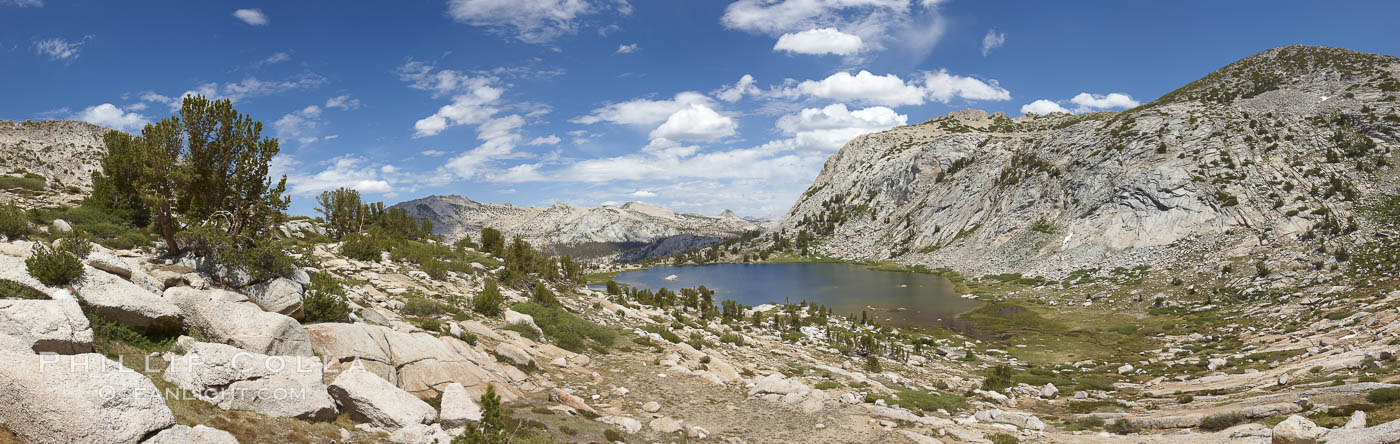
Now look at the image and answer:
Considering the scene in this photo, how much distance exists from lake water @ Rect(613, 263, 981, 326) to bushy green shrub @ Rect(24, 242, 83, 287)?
58.2 metres

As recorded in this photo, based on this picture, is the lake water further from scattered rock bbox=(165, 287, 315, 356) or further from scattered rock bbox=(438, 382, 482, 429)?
scattered rock bbox=(165, 287, 315, 356)

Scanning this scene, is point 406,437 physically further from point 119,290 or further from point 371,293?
point 371,293

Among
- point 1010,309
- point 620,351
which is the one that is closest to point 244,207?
point 620,351

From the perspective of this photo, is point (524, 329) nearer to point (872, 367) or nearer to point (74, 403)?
point (74, 403)

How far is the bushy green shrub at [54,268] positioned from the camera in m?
10.4

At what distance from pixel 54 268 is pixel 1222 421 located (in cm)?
3002

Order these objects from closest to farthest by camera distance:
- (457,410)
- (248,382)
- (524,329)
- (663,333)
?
(248,382), (457,410), (524,329), (663,333)

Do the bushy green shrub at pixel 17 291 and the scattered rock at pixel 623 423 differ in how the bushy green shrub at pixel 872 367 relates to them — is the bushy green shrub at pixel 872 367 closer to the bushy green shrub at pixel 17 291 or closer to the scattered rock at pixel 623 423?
the scattered rock at pixel 623 423

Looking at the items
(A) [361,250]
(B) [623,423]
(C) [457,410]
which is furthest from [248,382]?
(A) [361,250]

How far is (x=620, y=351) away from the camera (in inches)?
925

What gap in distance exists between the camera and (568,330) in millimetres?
23938

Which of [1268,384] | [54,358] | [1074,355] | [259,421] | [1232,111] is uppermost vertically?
[1232,111]

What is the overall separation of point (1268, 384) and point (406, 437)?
3167cm

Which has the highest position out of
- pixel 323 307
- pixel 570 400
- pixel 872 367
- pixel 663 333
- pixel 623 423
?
pixel 323 307
